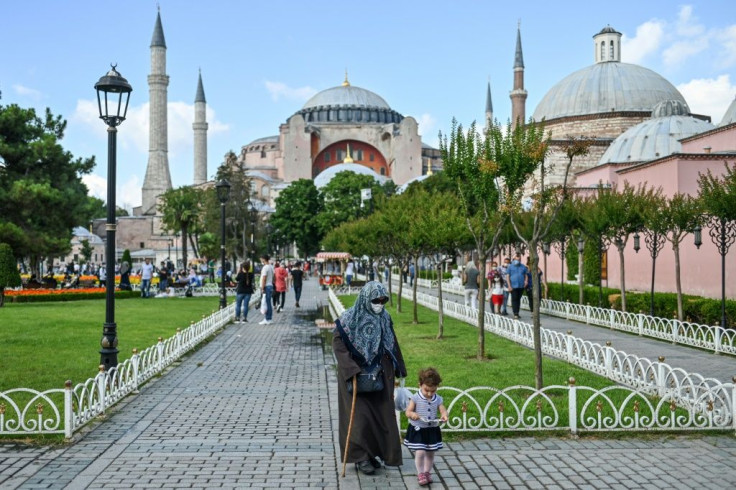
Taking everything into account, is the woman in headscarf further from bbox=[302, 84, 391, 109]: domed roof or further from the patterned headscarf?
bbox=[302, 84, 391, 109]: domed roof

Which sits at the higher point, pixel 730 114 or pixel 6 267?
pixel 730 114

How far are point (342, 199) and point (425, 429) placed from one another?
5017 centimetres

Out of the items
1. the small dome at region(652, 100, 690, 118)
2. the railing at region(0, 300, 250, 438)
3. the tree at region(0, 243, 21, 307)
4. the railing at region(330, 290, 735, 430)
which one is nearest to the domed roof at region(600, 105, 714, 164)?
the small dome at region(652, 100, 690, 118)

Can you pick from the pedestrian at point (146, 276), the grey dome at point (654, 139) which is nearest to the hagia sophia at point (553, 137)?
the grey dome at point (654, 139)

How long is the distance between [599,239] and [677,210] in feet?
9.18

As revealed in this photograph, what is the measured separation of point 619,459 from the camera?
17.1ft

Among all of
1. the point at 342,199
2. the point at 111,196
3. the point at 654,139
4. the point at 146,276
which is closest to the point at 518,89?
the point at 342,199

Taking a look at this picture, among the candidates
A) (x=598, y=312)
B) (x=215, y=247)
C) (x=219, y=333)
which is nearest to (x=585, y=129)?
(x=215, y=247)

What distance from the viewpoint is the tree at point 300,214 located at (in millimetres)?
57562

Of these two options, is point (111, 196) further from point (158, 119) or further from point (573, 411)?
point (158, 119)

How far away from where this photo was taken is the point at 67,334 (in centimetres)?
1235

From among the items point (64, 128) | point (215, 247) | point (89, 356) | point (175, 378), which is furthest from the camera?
point (215, 247)

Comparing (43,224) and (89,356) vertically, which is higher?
(43,224)

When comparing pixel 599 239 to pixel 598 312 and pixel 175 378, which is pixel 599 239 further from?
pixel 175 378
